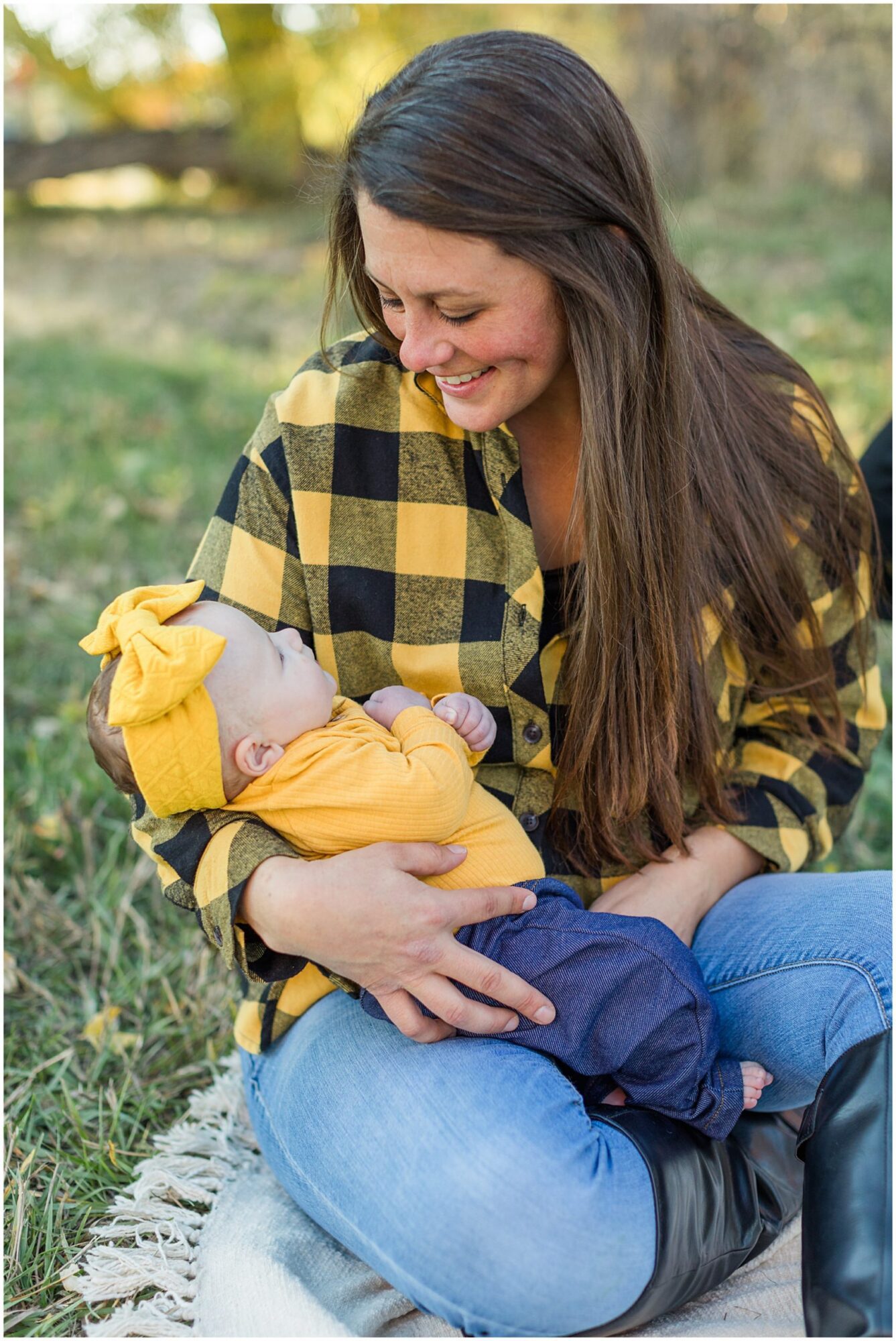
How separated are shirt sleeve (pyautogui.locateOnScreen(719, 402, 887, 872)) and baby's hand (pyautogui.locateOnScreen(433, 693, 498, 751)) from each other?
478 mm

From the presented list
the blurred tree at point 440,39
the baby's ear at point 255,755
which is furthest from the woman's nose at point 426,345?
the blurred tree at point 440,39

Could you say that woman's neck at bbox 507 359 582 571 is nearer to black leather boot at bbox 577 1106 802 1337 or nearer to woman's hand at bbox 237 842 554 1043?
woman's hand at bbox 237 842 554 1043

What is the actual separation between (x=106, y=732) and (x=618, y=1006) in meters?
0.77

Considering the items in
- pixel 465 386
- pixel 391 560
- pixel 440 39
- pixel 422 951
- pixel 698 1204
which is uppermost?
pixel 440 39

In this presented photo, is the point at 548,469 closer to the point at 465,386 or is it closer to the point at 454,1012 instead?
the point at 465,386

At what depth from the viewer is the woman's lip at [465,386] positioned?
1615 mm

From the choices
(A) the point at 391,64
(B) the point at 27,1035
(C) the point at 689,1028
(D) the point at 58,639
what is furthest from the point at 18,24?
(C) the point at 689,1028

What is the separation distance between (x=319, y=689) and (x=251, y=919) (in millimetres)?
318

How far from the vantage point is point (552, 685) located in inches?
71.5

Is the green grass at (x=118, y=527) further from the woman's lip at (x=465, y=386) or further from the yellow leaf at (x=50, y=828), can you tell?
the woman's lip at (x=465, y=386)

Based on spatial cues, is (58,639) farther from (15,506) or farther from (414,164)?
(414,164)

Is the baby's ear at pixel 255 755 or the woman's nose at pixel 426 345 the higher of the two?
the woman's nose at pixel 426 345

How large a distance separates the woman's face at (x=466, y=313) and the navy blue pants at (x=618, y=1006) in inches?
28.4

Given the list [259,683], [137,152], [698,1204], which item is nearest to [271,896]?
[259,683]
